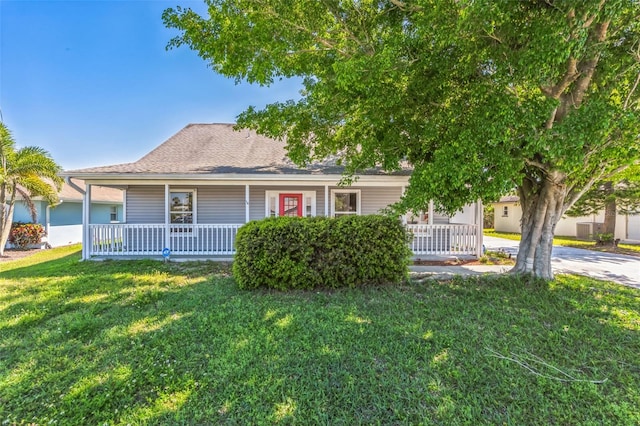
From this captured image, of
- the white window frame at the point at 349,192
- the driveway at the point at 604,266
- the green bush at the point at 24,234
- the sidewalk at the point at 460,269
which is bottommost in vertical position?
the driveway at the point at 604,266

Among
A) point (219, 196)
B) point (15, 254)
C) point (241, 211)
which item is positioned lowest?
point (15, 254)

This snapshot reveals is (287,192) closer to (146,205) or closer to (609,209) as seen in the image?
(146,205)

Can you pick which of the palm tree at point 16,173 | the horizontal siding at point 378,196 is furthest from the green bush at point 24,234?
the horizontal siding at point 378,196

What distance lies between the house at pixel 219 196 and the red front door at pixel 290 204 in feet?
0.12

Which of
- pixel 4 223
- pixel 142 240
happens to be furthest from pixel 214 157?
pixel 4 223

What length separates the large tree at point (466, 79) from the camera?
4.42 m

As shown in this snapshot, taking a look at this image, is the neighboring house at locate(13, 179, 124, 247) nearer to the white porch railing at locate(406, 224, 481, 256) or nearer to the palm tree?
the palm tree

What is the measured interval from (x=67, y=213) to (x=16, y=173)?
18.4ft

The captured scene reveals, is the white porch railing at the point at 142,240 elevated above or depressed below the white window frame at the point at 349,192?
below

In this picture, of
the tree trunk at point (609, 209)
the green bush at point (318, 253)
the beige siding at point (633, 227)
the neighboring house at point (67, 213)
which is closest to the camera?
the green bush at point (318, 253)

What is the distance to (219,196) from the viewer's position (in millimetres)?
10953

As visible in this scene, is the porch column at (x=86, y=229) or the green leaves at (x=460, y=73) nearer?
the green leaves at (x=460, y=73)

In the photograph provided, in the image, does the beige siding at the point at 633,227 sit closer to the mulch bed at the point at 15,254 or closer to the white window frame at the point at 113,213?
the mulch bed at the point at 15,254

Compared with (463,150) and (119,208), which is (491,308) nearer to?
(463,150)
